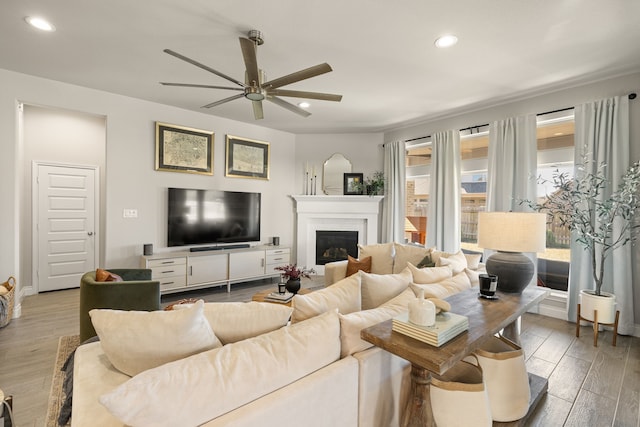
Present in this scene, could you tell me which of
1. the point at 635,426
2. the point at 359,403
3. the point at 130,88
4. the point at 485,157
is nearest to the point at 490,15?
the point at 485,157

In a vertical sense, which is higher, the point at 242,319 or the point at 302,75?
the point at 302,75

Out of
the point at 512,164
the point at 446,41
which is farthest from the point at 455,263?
the point at 512,164

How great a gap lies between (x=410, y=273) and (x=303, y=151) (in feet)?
14.0

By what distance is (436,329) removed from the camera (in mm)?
1333

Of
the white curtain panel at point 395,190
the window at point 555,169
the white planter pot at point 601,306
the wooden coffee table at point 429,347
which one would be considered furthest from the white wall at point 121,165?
the white planter pot at point 601,306

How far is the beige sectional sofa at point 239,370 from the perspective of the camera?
0.92m

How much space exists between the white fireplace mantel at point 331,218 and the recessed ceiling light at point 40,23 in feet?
12.8

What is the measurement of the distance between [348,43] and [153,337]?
2688 millimetres

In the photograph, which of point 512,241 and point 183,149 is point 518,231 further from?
point 183,149

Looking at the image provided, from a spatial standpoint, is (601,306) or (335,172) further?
(335,172)

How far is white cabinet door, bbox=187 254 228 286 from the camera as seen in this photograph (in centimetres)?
434

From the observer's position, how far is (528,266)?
217cm

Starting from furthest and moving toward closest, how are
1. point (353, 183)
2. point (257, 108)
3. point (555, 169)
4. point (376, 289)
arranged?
1. point (353, 183)
2. point (555, 169)
3. point (257, 108)
4. point (376, 289)

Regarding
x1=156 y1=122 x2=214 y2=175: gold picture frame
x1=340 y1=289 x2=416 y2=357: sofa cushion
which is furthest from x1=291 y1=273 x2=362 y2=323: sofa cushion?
x1=156 y1=122 x2=214 y2=175: gold picture frame
